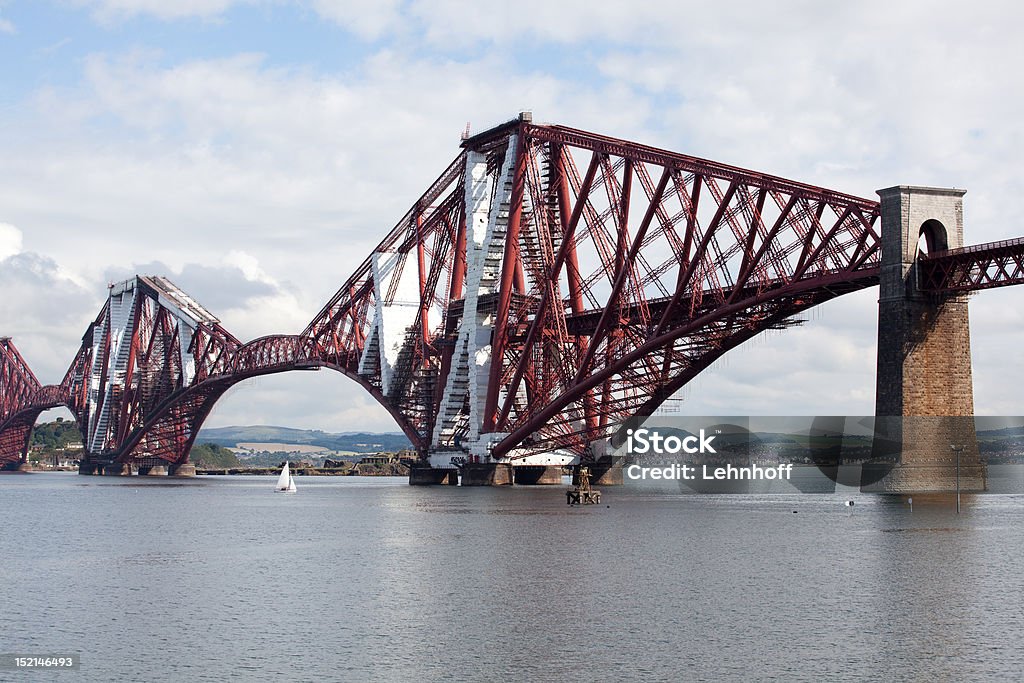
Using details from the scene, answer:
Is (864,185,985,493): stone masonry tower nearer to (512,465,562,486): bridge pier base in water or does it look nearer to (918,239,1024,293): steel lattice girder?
(918,239,1024,293): steel lattice girder

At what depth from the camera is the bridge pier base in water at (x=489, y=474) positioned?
118 meters

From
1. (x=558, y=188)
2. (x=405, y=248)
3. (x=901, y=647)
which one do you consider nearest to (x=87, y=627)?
(x=901, y=647)

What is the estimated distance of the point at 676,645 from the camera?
3656cm

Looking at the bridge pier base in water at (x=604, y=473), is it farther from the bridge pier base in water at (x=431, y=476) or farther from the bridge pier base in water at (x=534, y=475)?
the bridge pier base in water at (x=431, y=476)

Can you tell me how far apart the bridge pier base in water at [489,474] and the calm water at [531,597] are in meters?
36.2

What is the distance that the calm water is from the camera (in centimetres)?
3444

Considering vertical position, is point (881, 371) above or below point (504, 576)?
above

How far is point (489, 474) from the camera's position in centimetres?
11881

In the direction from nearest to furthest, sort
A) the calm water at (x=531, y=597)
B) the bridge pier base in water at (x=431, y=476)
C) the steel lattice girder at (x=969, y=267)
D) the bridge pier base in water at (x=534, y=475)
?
the calm water at (x=531, y=597) → the steel lattice girder at (x=969, y=267) → the bridge pier base in water at (x=534, y=475) → the bridge pier base in water at (x=431, y=476)

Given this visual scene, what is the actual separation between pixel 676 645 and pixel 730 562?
19048mm

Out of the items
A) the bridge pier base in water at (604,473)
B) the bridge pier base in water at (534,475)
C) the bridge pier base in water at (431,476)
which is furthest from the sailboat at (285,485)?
the bridge pier base in water at (604,473)

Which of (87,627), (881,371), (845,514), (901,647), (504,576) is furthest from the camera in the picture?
(845,514)

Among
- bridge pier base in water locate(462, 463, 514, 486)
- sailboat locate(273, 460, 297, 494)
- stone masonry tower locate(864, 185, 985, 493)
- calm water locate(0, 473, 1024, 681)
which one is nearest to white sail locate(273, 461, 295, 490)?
sailboat locate(273, 460, 297, 494)

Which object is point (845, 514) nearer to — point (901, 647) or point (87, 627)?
point (901, 647)
